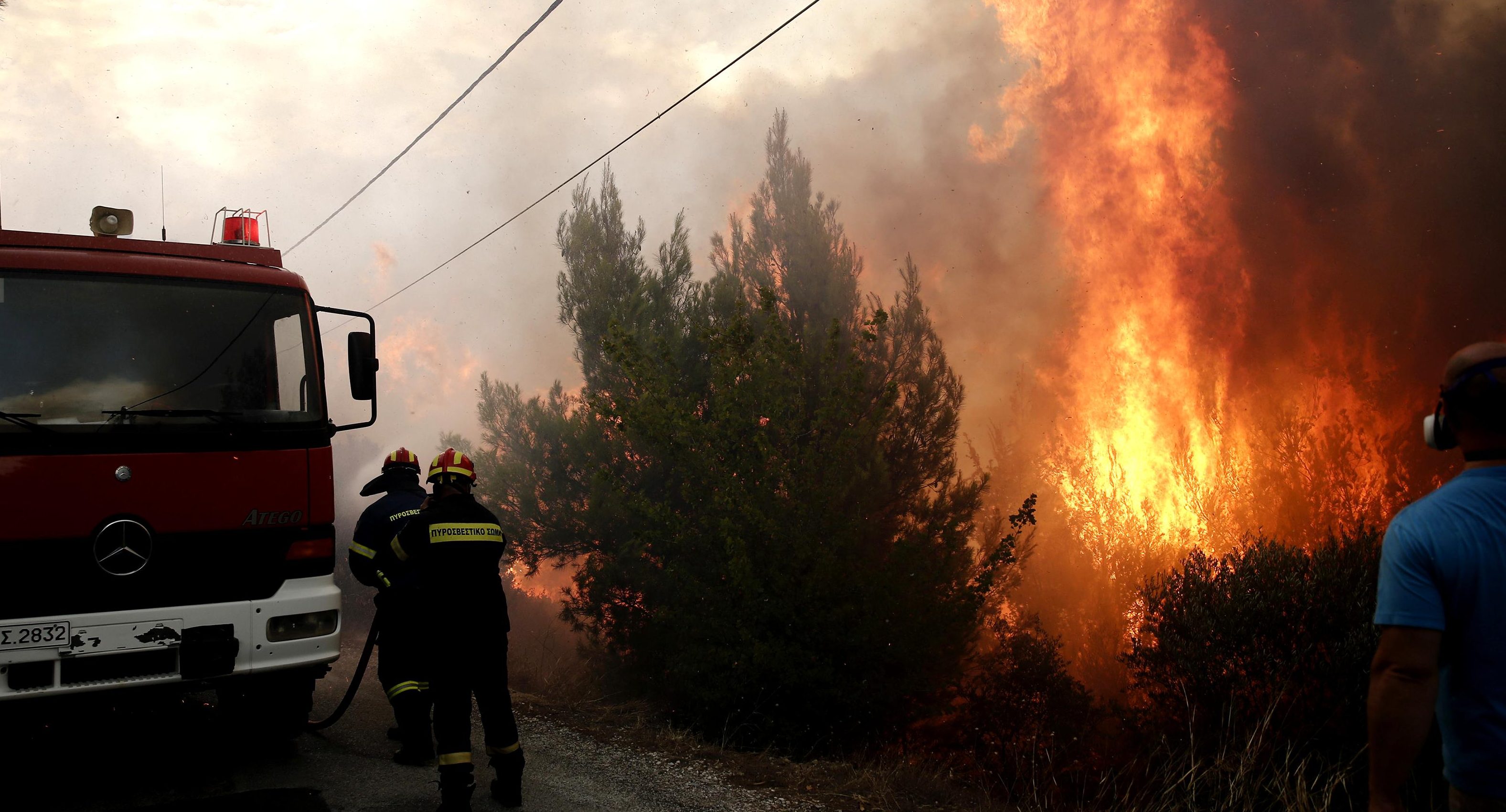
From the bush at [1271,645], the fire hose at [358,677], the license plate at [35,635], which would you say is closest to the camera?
the license plate at [35,635]

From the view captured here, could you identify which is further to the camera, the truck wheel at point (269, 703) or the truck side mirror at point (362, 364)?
the truck side mirror at point (362, 364)

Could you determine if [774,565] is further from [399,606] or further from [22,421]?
[22,421]

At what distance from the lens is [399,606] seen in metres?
4.88

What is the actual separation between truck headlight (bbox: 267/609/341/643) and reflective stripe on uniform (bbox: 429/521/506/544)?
2.84 feet

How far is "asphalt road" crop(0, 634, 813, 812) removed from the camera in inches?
169

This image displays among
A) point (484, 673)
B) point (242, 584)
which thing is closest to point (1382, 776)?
point (484, 673)

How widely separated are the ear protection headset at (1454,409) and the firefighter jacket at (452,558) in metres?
3.45

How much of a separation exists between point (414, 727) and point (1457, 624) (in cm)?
455

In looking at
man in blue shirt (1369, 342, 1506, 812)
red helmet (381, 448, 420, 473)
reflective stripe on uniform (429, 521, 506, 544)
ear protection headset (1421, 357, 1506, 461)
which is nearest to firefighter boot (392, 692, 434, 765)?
reflective stripe on uniform (429, 521, 506, 544)

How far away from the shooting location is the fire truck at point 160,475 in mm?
3949

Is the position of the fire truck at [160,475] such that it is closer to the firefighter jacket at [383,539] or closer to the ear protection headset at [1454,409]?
the firefighter jacket at [383,539]

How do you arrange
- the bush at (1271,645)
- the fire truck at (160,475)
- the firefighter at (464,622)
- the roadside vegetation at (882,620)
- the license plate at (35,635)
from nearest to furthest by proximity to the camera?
the license plate at (35,635)
the fire truck at (160,475)
the firefighter at (464,622)
the roadside vegetation at (882,620)
the bush at (1271,645)

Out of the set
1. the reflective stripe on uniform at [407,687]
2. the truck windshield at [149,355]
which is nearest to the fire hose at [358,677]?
the reflective stripe on uniform at [407,687]

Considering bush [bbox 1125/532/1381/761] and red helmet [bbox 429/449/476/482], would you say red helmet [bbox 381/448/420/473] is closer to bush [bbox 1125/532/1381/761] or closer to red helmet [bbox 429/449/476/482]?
red helmet [bbox 429/449/476/482]
